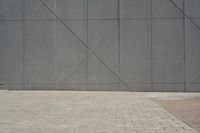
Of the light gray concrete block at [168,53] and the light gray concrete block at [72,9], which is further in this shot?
the light gray concrete block at [72,9]

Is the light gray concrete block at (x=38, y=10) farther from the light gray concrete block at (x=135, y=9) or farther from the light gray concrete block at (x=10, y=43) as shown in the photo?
the light gray concrete block at (x=135, y=9)

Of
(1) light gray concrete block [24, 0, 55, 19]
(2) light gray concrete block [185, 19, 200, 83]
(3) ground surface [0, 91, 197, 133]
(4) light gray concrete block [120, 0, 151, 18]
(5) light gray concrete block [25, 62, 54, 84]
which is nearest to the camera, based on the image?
(3) ground surface [0, 91, 197, 133]

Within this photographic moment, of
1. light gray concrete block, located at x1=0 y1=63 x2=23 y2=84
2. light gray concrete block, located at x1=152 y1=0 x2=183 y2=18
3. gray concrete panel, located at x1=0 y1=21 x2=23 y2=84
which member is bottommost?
light gray concrete block, located at x1=0 y1=63 x2=23 y2=84

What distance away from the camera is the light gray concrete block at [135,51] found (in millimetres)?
19703

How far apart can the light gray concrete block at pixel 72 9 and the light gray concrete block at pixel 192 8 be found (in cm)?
575

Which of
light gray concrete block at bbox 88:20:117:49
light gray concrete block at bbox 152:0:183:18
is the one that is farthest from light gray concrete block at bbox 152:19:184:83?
light gray concrete block at bbox 88:20:117:49

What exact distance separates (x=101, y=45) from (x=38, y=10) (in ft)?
13.9

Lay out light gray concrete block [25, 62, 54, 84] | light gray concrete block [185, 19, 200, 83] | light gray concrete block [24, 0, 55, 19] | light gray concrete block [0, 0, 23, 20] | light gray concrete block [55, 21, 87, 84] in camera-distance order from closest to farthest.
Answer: light gray concrete block [185, 19, 200, 83]
light gray concrete block [55, 21, 87, 84]
light gray concrete block [25, 62, 54, 84]
light gray concrete block [24, 0, 55, 19]
light gray concrete block [0, 0, 23, 20]

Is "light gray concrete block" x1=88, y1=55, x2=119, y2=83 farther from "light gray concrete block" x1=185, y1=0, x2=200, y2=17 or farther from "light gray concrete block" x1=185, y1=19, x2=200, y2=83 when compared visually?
"light gray concrete block" x1=185, y1=0, x2=200, y2=17

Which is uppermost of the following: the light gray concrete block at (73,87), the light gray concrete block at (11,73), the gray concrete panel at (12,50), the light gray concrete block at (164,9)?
the light gray concrete block at (164,9)

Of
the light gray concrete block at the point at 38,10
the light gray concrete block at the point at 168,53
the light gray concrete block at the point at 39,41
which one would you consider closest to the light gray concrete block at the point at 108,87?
the light gray concrete block at the point at 168,53

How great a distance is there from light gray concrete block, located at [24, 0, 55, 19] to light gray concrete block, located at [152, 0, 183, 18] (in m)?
5.85

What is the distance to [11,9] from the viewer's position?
20.5 metres

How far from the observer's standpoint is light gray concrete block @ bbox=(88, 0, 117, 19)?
65.2ft
